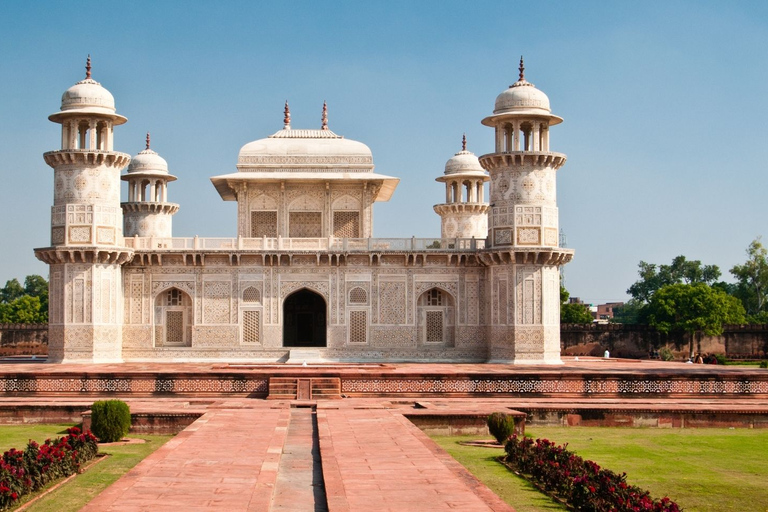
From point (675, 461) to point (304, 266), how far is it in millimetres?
15757

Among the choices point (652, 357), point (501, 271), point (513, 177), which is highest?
point (513, 177)

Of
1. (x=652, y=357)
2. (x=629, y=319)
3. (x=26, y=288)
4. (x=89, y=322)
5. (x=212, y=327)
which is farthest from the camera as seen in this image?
(x=629, y=319)

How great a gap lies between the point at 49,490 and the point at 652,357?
3345cm

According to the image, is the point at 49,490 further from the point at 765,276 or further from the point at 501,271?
the point at 765,276

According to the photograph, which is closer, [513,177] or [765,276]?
[513,177]

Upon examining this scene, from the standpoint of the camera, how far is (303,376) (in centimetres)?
1877

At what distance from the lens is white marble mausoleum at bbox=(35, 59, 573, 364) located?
2462 centimetres

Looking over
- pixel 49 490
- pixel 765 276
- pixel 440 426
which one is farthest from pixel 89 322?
pixel 765 276

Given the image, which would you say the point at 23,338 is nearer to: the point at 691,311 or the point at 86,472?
the point at 691,311

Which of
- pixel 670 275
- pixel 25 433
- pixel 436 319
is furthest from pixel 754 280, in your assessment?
pixel 25 433

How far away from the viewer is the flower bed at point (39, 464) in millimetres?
8750

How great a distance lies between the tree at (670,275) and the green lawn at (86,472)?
2037 inches

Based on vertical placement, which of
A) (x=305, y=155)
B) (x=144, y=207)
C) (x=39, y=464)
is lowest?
(x=39, y=464)

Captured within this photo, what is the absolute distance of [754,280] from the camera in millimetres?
54250
